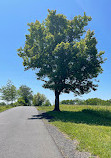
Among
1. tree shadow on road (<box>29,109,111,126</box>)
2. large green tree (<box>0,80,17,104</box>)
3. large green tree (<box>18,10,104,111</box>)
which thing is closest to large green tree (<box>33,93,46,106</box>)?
large green tree (<box>0,80,17,104</box>)

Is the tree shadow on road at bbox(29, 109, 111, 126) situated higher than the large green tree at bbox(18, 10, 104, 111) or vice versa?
the large green tree at bbox(18, 10, 104, 111)

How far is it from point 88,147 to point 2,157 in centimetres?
325

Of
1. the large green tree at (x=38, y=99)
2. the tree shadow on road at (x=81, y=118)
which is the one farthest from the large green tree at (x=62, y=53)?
the large green tree at (x=38, y=99)

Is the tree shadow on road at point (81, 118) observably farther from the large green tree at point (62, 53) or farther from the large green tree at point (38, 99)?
the large green tree at point (38, 99)

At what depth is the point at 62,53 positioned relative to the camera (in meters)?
18.6

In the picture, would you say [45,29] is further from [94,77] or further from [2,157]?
[2,157]

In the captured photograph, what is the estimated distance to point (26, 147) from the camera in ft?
17.8

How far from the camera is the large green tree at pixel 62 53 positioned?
724 inches

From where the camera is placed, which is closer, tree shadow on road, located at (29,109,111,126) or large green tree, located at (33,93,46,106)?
tree shadow on road, located at (29,109,111,126)

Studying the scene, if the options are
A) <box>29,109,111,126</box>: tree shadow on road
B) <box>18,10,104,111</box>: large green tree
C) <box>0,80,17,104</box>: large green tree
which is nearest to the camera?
<box>29,109,111,126</box>: tree shadow on road

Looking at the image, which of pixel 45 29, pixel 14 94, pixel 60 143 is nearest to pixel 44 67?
pixel 45 29

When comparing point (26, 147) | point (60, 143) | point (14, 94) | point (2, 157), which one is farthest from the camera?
point (14, 94)

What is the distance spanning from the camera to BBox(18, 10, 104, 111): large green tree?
18391mm

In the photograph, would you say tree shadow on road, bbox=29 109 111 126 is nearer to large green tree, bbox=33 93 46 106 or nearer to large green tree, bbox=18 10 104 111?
large green tree, bbox=18 10 104 111
